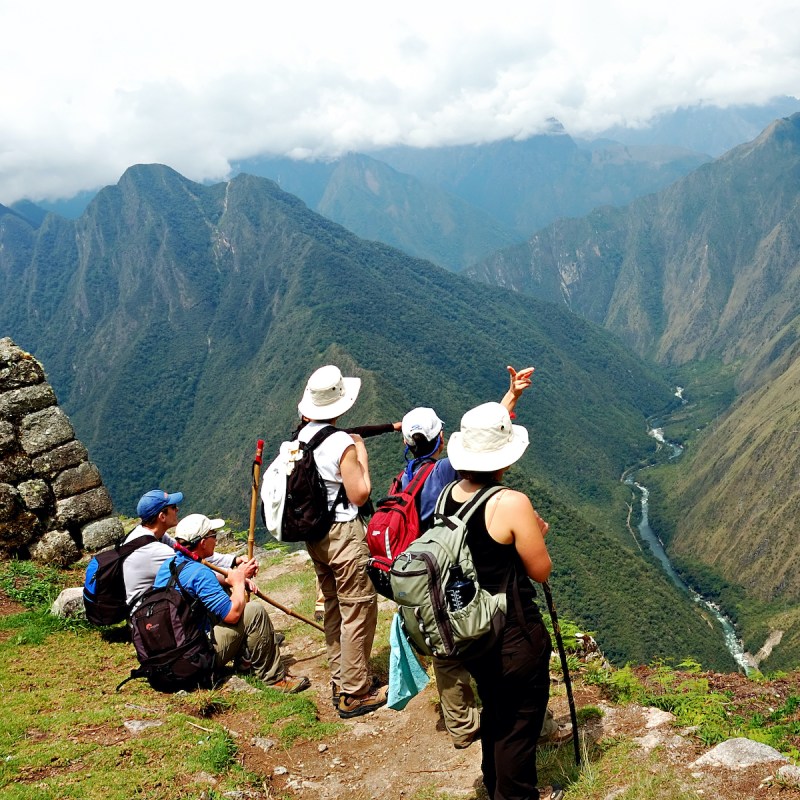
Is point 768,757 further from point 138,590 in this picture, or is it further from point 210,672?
point 138,590

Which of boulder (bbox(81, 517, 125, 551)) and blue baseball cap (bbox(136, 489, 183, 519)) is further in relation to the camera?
boulder (bbox(81, 517, 125, 551))

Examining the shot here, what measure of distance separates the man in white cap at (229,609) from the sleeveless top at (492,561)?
190 inches

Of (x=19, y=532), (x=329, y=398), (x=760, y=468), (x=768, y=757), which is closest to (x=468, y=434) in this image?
(x=329, y=398)

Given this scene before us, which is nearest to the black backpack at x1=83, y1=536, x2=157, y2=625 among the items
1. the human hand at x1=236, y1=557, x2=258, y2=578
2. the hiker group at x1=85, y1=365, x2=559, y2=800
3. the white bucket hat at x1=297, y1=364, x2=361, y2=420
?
the hiker group at x1=85, y1=365, x2=559, y2=800

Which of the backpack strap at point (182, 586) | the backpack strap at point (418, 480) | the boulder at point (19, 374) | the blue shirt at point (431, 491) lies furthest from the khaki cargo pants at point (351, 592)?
the boulder at point (19, 374)

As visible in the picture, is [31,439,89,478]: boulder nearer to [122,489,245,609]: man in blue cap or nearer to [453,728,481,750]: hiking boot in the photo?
[122,489,245,609]: man in blue cap

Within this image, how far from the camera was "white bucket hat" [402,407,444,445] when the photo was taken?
8.71 metres

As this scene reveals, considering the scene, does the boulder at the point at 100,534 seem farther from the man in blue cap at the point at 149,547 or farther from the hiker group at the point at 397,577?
the man in blue cap at the point at 149,547

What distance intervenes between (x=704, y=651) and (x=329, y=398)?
105908mm

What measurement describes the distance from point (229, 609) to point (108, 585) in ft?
7.75

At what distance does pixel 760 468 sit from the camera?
151 meters

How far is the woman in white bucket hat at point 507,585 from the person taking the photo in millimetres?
5711

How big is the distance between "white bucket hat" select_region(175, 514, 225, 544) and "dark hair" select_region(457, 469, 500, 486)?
556cm

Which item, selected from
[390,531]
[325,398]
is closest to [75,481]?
A: [325,398]
